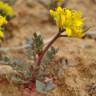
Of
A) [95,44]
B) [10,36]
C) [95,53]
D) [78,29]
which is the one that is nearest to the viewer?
[78,29]

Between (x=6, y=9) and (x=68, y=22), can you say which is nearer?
(x=68, y=22)

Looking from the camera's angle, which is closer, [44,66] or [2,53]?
[44,66]

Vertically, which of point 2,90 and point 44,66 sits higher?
point 44,66

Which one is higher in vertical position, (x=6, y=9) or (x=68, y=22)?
(x=6, y=9)

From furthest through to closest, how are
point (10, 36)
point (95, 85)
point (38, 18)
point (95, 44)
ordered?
1. point (38, 18)
2. point (10, 36)
3. point (95, 44)
4. point (95, 85)

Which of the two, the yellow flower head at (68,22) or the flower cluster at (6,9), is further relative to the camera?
the flower cluster at (6,9)

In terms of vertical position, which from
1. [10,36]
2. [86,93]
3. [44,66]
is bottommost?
[86,93]

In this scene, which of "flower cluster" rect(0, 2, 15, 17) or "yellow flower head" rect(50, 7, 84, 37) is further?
"flower cluster" rect(0, 2, 15, 17)

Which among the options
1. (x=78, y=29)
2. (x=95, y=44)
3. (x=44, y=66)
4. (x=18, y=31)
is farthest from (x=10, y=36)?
(x=78, y=29)

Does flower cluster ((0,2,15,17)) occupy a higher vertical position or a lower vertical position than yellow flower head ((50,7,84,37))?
higher

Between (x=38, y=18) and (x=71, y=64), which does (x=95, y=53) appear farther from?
(x=38, y=18)

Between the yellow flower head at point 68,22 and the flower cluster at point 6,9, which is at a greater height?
the flower cluster at point 6,9
